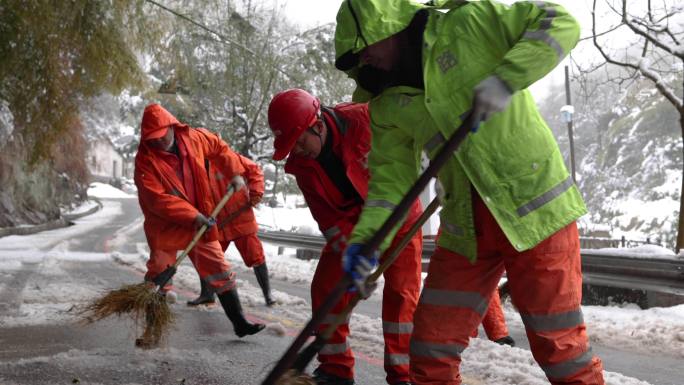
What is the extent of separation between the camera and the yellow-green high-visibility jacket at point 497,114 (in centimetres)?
229

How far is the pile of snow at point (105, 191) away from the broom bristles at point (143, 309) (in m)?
54.8

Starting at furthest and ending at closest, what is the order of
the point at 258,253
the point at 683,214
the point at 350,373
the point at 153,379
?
1. the point at 683,214
2. the point at 258,253
3. the point at 153,379
4. the point at 350,373

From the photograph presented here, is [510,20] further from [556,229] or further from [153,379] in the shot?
[153,379]

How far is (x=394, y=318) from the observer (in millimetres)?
3547

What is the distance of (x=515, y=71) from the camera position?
2205mm

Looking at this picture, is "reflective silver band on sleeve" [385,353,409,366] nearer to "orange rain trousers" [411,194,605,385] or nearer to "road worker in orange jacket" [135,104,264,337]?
"orange rain trousers" [411,194,605,385]

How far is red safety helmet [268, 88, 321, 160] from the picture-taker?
11.9ft

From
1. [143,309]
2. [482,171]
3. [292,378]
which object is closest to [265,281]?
[143,309]

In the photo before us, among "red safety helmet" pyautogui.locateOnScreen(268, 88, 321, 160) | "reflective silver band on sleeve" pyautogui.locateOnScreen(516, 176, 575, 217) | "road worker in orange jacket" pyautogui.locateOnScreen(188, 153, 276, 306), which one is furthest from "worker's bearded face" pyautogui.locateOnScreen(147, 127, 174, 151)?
"reflective silver band on sleeve" pyautogui.locateOnScreen(516, 176, 575, 217)

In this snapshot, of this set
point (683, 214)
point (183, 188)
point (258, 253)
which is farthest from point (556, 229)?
point (683, 214)

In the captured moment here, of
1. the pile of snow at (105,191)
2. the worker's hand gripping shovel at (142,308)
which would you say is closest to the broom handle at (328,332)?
the worker's hand gripping shovel at (142,308)

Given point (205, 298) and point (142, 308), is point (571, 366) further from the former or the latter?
point (205, 298)

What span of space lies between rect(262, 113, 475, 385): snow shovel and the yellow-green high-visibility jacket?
257mm

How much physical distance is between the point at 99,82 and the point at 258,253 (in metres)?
3.50
